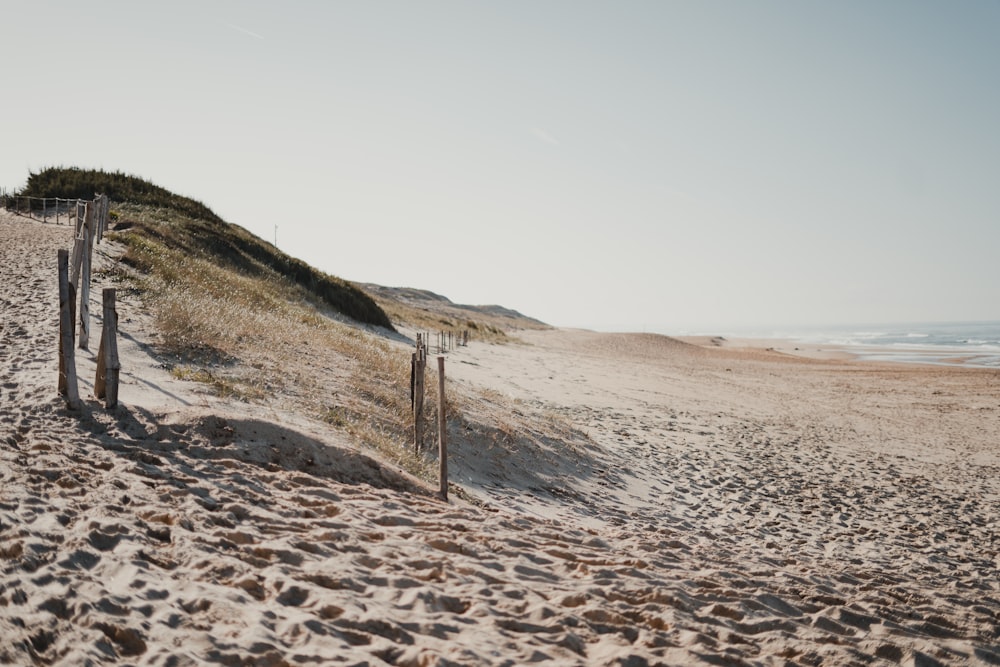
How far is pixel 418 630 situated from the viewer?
4.83 m

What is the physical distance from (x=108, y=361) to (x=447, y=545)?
5.04 meters

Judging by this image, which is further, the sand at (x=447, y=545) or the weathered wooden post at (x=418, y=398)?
the weathered wooden post at (x=418, y=398)

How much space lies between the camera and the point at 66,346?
26.3 ft

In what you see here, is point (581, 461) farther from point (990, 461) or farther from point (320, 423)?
point (990, 461)

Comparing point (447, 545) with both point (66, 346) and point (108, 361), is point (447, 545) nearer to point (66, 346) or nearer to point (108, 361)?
point (108, 361)

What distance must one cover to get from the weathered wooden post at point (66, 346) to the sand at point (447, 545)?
0.23m

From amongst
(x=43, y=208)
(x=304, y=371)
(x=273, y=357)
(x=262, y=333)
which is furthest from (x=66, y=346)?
(x=43, y=208)

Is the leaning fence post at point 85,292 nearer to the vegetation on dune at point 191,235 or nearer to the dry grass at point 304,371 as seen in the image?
the dry grass at point 304,371

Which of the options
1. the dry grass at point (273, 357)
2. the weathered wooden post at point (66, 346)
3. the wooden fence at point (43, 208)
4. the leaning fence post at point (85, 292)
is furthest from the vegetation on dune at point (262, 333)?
the weathered wooden post at point (66, 346)

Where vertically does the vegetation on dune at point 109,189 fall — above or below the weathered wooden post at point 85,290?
above

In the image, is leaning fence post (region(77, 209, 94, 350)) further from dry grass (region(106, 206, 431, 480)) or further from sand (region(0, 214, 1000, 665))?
dry grass (region(106, 206, 431, 480))

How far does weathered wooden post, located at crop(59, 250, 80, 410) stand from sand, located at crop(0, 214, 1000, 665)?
23 centimetres

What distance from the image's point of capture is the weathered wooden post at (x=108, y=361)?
8055mm

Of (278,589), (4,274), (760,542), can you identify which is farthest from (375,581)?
(4,274)
